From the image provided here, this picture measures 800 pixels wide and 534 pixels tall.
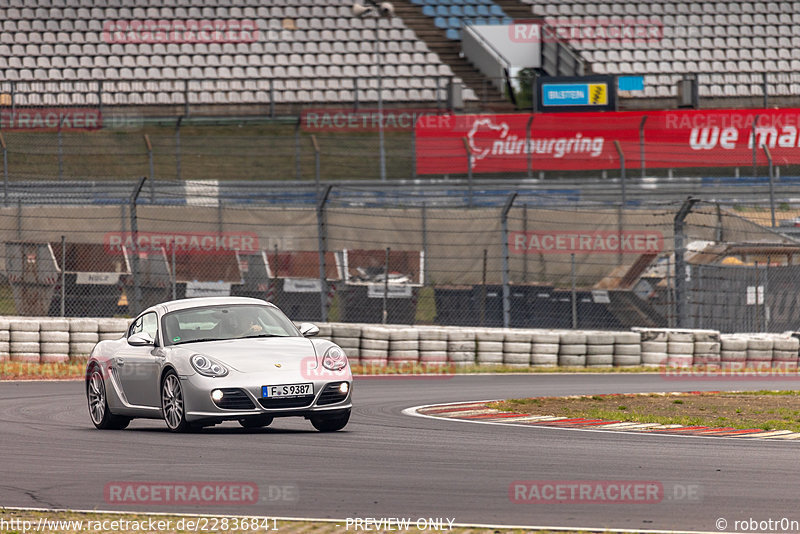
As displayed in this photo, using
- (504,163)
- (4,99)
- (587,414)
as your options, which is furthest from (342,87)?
(587,414)

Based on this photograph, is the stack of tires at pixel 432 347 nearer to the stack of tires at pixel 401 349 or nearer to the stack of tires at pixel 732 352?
the stack of tires at pixel 401 349

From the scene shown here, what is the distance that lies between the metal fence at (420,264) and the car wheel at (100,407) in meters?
7.48

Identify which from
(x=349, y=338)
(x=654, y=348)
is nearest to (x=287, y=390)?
(x=349, y=338)

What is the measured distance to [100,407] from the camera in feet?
36.2

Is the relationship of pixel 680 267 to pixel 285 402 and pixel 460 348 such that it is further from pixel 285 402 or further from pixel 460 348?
pixel 285 402

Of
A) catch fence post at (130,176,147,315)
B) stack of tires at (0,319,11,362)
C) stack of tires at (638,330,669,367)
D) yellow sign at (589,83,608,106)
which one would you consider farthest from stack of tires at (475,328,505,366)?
yellow sign at (589,83,608,106)

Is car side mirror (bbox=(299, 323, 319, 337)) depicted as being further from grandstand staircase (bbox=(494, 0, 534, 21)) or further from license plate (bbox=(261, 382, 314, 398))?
grandstand staircase (bbox=(494, 0, 534, 21))

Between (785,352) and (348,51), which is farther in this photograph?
(348,51)

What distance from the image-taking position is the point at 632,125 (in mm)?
28594

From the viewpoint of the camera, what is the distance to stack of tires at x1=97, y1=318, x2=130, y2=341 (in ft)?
57.4

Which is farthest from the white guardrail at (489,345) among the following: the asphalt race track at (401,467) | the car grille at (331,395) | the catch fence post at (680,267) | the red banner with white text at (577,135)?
the red banner with white text at (577,135)

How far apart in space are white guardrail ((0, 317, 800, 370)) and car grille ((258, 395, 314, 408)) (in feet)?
25.3

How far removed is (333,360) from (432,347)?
7.77 meters

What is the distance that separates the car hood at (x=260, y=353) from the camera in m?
9.84
